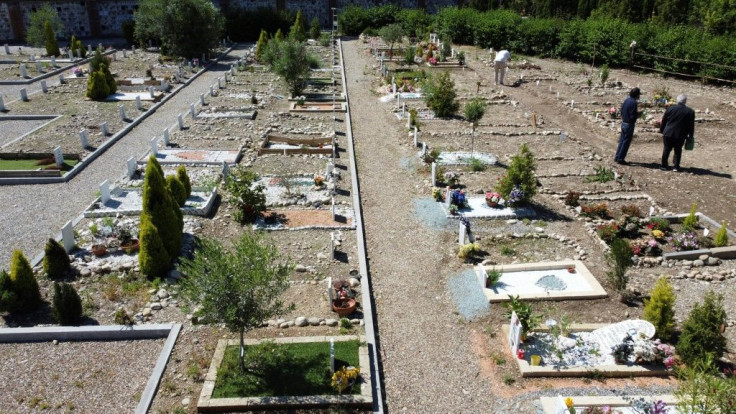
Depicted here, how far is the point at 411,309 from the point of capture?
35.8ft

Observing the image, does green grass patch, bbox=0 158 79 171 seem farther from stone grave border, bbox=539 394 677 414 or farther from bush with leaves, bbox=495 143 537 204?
stone grave border, bbox=539 394 677 414

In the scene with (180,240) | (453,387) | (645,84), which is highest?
(645,84)

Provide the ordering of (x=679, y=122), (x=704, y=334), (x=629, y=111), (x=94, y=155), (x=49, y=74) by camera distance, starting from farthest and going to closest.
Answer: (x=49, y=74), (x=94, y=155), (x=629, y=111), (x=679, y=122), (x=704, y=334)

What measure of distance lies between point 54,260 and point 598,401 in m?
10.5

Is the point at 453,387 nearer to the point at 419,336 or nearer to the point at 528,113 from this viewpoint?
the point at 419,336

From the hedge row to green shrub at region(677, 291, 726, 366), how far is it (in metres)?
23.6

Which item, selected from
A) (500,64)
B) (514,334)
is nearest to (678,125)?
(514,334)

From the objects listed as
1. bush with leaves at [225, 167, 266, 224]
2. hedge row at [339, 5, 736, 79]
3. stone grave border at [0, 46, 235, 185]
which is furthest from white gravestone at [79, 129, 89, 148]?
hedge row at [339, 5, 736, 79]

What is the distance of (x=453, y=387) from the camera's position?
8914mm

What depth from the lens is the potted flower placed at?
14891 millimetres

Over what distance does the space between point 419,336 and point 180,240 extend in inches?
226

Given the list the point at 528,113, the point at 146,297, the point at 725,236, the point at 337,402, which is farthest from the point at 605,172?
the point at 146,297

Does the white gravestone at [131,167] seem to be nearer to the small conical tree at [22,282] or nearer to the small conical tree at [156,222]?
the small conical tree at [156,222]

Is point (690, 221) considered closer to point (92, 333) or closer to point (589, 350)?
point (589, 350)
